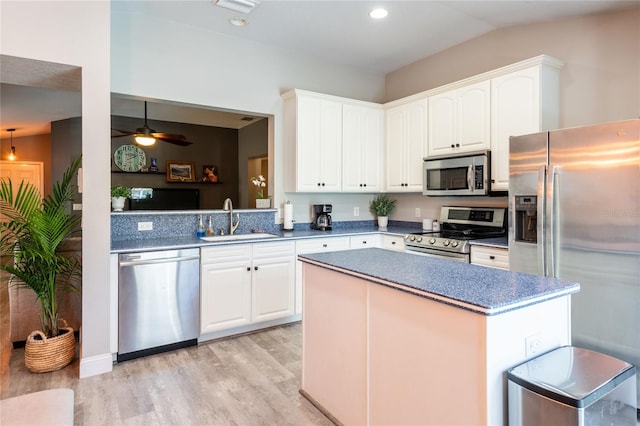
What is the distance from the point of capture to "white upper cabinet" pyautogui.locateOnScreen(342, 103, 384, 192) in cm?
437

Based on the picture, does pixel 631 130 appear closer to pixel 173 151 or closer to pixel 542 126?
pixel 542 126

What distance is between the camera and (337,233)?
4035mm

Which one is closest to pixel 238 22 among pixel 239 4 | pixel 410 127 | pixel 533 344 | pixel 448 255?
pixel 239 4

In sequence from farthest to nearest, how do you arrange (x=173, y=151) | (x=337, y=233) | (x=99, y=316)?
(x=173, y=151) → (x=337, y=233) → (x=99, y=316)

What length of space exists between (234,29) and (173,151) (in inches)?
161

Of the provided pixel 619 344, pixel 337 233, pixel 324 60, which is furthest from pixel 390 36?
pixel 619 344

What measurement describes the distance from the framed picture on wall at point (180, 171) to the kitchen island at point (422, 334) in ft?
18.9

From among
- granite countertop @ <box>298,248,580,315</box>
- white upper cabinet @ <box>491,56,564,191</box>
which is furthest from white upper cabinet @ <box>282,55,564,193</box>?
granite countertop @ <box>298,248,580,315</box>

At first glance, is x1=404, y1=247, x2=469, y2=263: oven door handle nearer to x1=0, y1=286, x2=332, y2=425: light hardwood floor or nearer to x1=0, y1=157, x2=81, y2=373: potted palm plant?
x1=0, y1=286, x2=332, y2=425: light hardwood floor

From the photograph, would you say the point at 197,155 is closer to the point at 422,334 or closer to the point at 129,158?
the point at 129,158

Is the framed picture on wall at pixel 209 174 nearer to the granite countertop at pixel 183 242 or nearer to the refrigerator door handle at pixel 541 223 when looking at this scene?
the granite countertop at pixel 183 242

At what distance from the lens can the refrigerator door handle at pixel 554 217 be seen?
2492mm

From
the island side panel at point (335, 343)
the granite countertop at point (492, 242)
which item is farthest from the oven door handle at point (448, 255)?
the island side panel at point (335, 343)

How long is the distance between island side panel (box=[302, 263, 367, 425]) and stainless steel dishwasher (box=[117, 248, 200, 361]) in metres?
1.28
